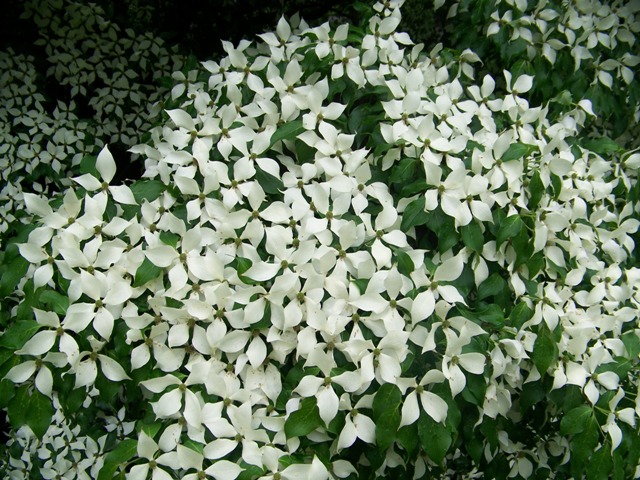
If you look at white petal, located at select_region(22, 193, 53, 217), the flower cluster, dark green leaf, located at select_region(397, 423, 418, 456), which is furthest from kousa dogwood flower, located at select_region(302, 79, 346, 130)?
the flower cluster

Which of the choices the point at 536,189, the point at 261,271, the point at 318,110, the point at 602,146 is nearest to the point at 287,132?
the point at 318,110

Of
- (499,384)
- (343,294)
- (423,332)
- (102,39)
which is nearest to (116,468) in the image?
(343,294)

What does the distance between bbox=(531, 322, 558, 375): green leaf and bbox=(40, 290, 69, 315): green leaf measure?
98 cm

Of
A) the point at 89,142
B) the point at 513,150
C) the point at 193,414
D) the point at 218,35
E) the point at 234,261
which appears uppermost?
the point at 513,150

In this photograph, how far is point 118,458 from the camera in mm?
1228

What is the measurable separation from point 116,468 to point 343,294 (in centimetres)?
54

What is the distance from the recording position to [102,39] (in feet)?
9.78

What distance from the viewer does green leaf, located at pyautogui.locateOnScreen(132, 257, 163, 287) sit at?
51.6 inches

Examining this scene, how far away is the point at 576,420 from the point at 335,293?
0.61 metres

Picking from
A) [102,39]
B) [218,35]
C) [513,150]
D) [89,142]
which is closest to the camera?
[513,150]

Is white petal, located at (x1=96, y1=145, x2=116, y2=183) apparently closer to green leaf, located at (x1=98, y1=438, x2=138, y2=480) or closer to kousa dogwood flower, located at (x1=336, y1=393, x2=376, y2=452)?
green leaf, located at (x1=98, y1=438, x2=138, y2=480)

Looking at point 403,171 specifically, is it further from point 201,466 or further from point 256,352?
point 201,466

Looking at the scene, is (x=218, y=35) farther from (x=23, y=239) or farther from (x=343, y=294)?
(x=343, y=294)

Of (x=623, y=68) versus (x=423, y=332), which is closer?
(x=423, y=332)
